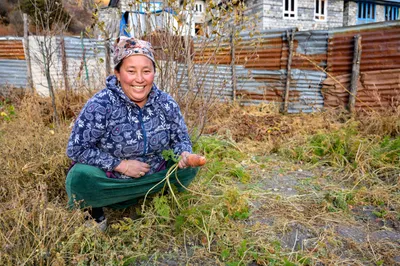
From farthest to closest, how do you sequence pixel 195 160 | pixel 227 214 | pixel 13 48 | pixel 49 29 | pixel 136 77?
pixel 13 48 → pixel 49 29 → pixel 227 214 → pixel 136 77 → pixel 195 160

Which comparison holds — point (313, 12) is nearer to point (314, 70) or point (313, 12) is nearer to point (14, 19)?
point (314, 70)

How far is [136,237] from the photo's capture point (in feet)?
6.79

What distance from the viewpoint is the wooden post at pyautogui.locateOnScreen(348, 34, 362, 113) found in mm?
5836

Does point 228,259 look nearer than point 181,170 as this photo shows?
Yes

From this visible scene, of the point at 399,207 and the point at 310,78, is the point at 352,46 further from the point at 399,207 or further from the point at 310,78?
the point at 399,207

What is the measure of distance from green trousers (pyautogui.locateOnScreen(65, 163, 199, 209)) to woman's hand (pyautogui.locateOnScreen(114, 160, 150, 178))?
5 centimetres

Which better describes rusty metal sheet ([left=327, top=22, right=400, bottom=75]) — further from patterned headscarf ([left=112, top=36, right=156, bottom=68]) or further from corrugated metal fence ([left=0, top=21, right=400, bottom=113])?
patterned headscarf ([left=112, top=36, right=156, bottom=68])

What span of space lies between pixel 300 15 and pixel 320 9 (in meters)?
1.78

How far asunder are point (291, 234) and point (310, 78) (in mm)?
4863

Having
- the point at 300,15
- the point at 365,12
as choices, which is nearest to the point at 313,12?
the point at 300,15

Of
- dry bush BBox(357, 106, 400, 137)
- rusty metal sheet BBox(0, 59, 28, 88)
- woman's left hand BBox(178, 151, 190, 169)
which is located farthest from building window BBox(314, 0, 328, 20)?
woman's left hand BBox(178, 151, 190, 169)

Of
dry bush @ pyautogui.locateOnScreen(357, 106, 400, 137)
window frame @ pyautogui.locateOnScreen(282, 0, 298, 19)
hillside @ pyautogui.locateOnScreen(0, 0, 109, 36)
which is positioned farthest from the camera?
hillside @ pyautogui.locateOnScreen(0, 0, 109, 36)

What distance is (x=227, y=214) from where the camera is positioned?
2309mm

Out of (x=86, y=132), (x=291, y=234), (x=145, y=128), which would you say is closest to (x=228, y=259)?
(x=291, y=234)
